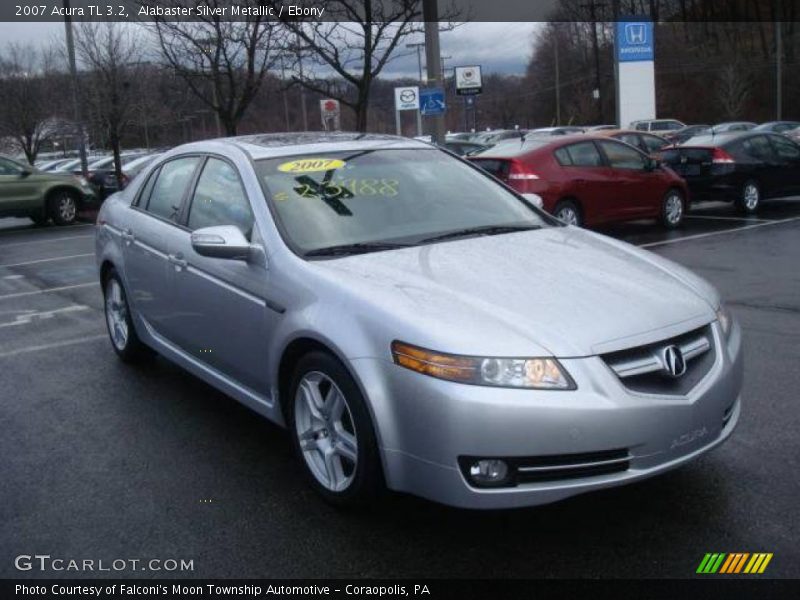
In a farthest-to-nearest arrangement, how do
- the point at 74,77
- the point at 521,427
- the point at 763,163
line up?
the point at 74,77 → the point at 763,163 → the point at 521,427

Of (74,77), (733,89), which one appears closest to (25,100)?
(74,77)

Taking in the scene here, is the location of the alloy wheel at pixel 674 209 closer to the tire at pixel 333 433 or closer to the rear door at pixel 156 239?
the rear door at pixel 156 239

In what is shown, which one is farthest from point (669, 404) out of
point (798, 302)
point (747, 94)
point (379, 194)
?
point (747, 94)

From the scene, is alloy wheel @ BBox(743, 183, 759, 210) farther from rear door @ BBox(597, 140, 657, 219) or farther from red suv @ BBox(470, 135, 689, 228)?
rear door @ BBox(597, 140, 657, 219)

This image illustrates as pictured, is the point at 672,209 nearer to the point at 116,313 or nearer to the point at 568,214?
the point at 568,214

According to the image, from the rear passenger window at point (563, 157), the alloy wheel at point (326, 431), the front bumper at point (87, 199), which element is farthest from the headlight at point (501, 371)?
the front bumper at point (87, 199)

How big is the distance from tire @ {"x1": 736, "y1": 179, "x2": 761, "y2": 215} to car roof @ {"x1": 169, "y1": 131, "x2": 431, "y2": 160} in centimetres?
1061

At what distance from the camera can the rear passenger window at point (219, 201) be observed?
4590mm

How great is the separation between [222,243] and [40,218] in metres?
16.7

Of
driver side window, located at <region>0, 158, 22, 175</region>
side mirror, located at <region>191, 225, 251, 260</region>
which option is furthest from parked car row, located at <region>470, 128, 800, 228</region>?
driver side window, located at <region>0, 158, 22, 175</region>

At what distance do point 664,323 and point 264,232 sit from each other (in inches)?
75.5

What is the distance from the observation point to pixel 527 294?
355cm

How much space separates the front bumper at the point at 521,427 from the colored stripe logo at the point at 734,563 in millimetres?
353

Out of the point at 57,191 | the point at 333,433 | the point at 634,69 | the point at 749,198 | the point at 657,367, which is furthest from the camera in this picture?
the point at 634,69
